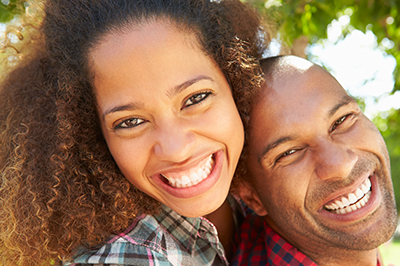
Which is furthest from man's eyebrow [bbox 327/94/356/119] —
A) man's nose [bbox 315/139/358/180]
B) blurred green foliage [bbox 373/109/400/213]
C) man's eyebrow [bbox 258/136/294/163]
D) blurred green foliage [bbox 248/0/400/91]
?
blurred green foliage [bbox 373/109/400/213]

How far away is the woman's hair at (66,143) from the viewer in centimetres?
214

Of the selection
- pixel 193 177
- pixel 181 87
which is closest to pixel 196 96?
pixel 181 87

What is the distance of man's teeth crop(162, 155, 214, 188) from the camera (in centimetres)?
214

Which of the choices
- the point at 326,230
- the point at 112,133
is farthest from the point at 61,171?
the point at 326,230

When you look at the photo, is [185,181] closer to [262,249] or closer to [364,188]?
[262,249]

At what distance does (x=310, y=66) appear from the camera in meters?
2.56

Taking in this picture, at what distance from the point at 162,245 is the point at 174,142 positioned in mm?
682

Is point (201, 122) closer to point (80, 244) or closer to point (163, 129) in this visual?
point (163, 129)

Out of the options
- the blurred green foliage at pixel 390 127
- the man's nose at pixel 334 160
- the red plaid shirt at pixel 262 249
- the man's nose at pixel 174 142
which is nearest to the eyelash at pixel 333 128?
the man's nose at pixel 334 160

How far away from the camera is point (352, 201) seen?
235 centimetres

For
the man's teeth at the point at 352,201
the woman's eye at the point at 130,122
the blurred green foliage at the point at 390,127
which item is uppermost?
the woman's eye at the point at 130,122

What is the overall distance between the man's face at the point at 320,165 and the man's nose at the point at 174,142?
615 mm

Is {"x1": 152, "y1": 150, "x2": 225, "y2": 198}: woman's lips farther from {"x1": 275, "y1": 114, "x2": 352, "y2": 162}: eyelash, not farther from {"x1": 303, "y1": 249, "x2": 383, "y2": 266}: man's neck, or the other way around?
{"x1": 303, "y1": 249, "x2": 383, "y2": 266}: man's neck

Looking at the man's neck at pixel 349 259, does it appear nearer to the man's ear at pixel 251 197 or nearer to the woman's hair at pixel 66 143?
the man's ear at pixel 251 197
